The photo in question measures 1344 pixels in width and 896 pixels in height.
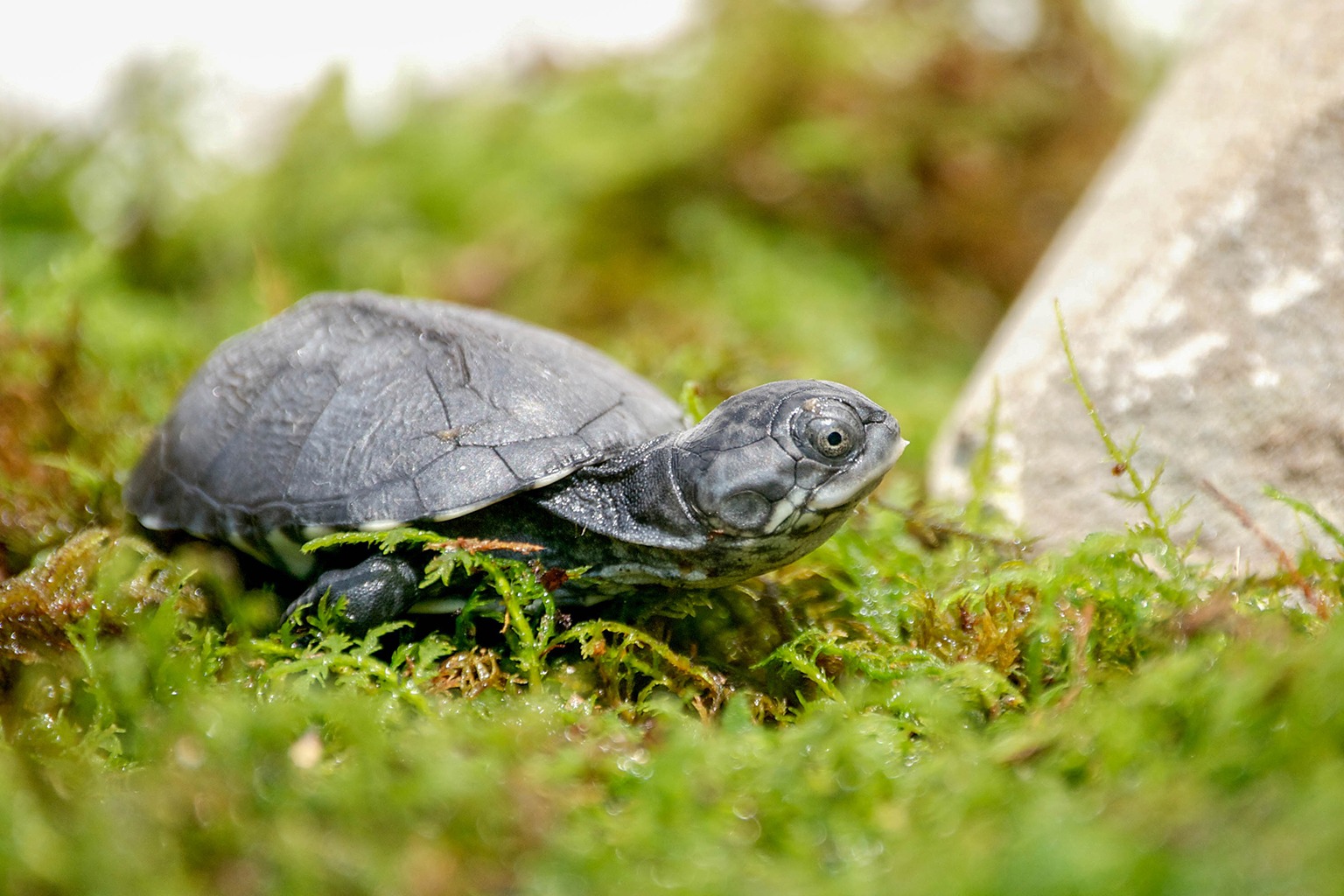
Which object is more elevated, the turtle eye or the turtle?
the turtle eye

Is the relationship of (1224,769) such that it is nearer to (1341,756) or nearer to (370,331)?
(1341,756)

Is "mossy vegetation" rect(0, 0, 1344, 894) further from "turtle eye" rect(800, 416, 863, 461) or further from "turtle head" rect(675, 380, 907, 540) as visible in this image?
"turtle eye" rect(800, 416, 863, 461)

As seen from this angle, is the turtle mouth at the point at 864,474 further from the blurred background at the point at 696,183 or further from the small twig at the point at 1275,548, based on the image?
the blurred background at the point at 696,183

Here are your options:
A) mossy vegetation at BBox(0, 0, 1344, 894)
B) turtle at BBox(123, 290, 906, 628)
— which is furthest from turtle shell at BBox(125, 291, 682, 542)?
mossy vegetation at BBox(0, 0, 1344, 894)

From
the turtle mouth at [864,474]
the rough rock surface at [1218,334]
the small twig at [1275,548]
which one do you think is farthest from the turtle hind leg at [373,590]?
the small twig at [1275,548]

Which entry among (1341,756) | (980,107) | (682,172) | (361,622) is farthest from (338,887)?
(980,107)

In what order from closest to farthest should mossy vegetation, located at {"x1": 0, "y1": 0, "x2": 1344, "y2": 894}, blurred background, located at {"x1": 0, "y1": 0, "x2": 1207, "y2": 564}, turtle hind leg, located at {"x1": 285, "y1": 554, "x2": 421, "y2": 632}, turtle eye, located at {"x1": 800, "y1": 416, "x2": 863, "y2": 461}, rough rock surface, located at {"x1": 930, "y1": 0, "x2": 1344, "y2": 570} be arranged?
mossy vegetation, located at {"x1": 0, "y1": 0, "x2": 1344, "y2": 894}
turtle eye, located at {"x1": 800, "y1": 416, "x2": 863, "y2": 461}
turtle hind leg, located at {"x1": 285, "y1": 554, "x2": 421, "y2": 632}
rough rock surface, located at {"x1": 930, "y1": 0, "x2": 1344, "y2": 570}
blurred background, located at {"x1": 0, "y1": 0, "x2": 1207, "y2": 564}
